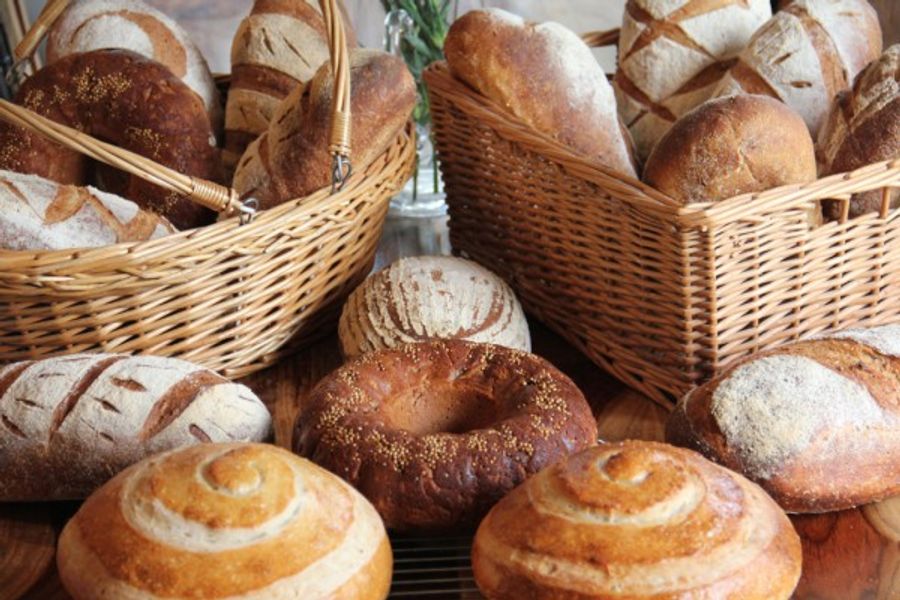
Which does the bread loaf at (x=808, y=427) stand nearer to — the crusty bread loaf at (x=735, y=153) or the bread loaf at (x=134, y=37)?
the crusty bread loaf at (x=735, y=153)

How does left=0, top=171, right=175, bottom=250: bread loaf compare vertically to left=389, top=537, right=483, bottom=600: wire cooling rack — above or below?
above

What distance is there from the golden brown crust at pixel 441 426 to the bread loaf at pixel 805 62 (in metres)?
0.53

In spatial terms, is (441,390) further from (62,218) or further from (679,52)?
(679,52)

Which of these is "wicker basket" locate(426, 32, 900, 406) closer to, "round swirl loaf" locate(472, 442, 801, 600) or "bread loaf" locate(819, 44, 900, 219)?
"bread loaf" locate(819, 44, 900, 219)

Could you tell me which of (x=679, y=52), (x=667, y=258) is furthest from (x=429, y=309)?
(x=679, y=52)

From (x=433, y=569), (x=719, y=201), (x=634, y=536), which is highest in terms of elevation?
→ (x=719, y=201)

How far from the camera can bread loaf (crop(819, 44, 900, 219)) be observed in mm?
1190

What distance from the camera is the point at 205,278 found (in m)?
1.18

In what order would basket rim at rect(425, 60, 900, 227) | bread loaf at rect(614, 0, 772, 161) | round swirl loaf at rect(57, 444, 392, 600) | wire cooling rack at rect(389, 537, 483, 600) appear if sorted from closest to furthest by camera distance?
round swirl loaf at rect(57, 444, 392, 600) → wire cooling rack at rect(389, 537, 483, 600) → basket rim at rect(425, 60, 900, 227) → bread loaf at rect(614, 0, 772, 161)

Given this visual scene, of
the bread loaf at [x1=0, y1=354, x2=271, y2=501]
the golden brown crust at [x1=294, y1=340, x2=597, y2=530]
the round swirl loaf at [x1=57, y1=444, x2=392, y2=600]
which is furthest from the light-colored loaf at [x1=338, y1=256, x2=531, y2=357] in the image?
the round swirl loaf at [x1=57, y1=444, x2=392, y2=600]

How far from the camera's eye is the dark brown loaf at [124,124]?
1.38 metres

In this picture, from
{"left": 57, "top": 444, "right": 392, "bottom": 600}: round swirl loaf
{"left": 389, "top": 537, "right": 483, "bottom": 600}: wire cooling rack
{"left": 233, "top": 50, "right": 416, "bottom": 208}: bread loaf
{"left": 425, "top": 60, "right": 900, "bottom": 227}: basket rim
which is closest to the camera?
{"left": 57, "top": 444, "right": 392, "bottom": 600}: round swirl loaf

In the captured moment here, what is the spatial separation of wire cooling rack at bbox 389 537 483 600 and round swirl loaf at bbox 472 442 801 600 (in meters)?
0.08

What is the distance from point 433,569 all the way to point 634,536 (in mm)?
227
